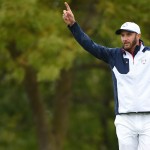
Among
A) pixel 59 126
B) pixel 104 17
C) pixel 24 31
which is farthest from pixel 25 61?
pixel 59 126

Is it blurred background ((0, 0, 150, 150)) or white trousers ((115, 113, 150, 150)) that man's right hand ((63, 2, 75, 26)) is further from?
blurred background ((0, 0, 150, 150))

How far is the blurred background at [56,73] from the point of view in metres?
12.2

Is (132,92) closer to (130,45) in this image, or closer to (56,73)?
(130,45)

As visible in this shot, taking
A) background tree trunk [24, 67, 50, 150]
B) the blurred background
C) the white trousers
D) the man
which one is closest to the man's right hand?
the man

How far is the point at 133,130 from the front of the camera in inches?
242

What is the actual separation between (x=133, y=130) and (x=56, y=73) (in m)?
5.79

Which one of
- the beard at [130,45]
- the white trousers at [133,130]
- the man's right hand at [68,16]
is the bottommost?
the white trousers at [133,130]

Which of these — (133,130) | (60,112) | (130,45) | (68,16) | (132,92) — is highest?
(68,16)

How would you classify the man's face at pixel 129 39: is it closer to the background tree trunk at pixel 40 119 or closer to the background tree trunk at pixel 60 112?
the background tree trunk at pixel 40 119

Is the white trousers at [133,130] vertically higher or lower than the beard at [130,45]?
lower

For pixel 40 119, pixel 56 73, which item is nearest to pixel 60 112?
pixel 40 119

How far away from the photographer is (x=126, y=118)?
6160mm

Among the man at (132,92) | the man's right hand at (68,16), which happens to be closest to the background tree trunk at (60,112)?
the man's right hand at (68,16)

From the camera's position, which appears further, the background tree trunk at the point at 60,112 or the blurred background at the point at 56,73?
the background tree trunk at the point at 60,112
